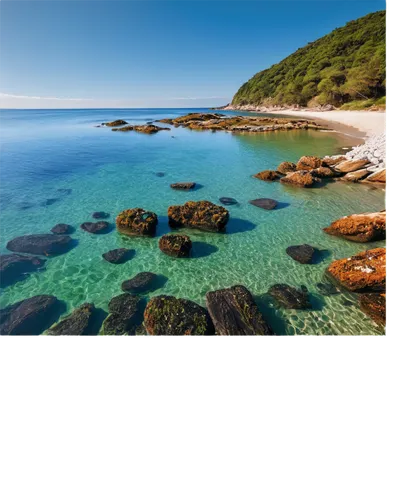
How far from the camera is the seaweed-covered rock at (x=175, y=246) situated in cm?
950

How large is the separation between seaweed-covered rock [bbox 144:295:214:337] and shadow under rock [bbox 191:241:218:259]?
9.76 feet

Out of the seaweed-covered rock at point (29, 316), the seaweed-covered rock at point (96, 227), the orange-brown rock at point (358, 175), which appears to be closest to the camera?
the seaweed-covered rock at point (29, 316)

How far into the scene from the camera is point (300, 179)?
1752cm

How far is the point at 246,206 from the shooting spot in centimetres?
1432

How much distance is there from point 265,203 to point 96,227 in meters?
9.80

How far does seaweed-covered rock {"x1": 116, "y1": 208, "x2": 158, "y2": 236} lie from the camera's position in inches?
441

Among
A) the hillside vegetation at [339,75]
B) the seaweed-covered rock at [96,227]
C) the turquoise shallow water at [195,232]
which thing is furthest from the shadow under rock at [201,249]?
the hillside vegetation at [339,75]

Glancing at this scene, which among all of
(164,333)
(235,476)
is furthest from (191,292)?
(235,476)

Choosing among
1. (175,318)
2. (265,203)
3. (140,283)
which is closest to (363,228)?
(265,203)

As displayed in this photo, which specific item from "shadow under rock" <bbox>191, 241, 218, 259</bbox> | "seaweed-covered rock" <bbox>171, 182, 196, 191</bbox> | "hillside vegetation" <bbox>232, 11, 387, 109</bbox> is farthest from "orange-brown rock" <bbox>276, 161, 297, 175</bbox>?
"hillside vegetation" <bbox>232, 11, 387, 109</bbox>

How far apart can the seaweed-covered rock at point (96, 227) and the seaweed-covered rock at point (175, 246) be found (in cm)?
374

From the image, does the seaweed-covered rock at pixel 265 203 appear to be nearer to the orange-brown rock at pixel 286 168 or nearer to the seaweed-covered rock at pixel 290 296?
the orange-brown rock at pixel 286 168

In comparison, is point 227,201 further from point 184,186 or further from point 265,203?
point 184,186

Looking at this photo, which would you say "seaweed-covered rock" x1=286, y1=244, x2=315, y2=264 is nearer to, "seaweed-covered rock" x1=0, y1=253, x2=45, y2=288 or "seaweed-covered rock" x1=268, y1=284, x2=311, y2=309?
"seaweed-covered rock" x1=268, y1=284, x2=311, y2=309
